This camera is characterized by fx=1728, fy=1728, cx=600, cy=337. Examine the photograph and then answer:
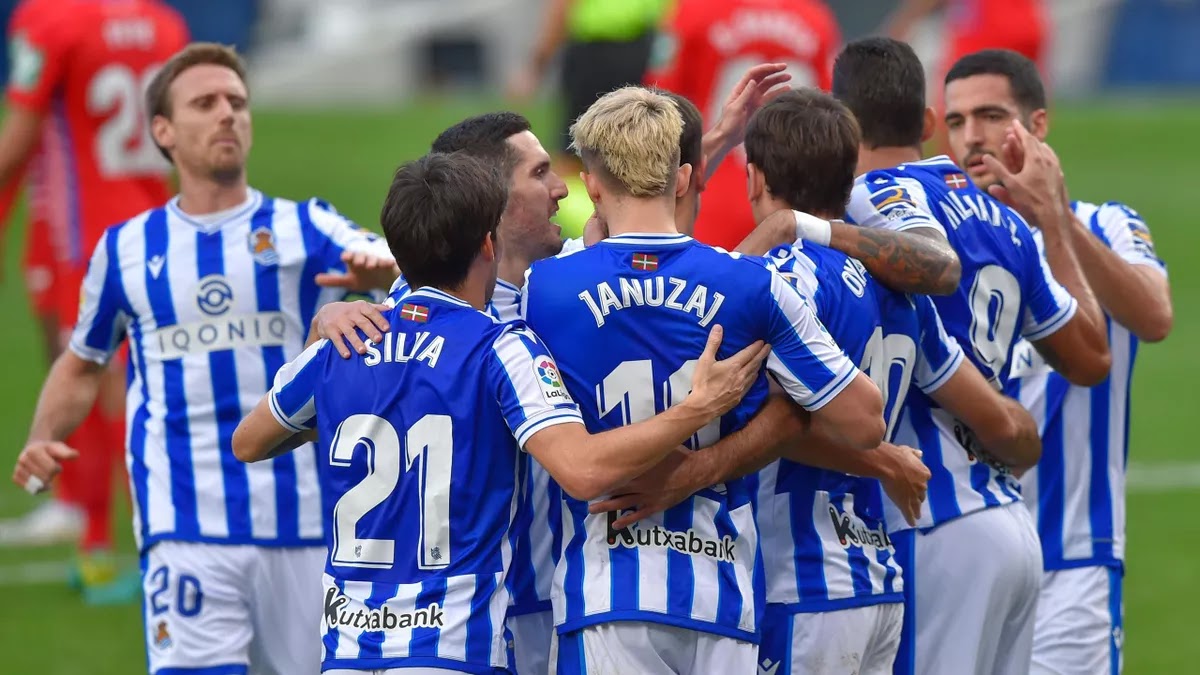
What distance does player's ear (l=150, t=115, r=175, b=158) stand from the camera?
227 inches

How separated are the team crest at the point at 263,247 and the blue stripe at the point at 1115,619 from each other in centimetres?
295

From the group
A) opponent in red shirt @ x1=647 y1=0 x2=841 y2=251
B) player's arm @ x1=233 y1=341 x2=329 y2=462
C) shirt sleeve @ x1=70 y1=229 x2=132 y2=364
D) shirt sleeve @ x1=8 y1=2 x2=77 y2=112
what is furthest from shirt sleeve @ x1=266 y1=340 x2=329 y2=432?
shirt sleeve @ x1=8 y1=2 x2=77 y2=112

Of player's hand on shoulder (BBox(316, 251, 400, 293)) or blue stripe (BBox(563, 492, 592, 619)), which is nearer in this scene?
blue stripe (BBox(563, 492, 592, 619))

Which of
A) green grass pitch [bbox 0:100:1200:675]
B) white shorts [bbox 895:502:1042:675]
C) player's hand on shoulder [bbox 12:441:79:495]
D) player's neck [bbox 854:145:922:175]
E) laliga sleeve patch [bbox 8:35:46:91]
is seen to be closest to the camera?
white shorts [bbox 895:502:1042:675]

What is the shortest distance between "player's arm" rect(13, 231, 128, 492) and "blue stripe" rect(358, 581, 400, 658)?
1831 mm

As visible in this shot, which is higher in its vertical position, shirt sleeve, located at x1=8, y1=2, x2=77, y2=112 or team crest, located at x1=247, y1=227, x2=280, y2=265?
shirt sleeve, located at x1=8, y1=2, x2=77, y2=112

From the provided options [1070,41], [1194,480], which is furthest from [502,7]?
[1194,480]

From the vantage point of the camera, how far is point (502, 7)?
33.8 metres

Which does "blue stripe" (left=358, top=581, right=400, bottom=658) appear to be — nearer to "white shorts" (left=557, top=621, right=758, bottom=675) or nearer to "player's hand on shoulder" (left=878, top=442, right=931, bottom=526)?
"white shorts" (left=557, top=621, right=758, bottom=675)

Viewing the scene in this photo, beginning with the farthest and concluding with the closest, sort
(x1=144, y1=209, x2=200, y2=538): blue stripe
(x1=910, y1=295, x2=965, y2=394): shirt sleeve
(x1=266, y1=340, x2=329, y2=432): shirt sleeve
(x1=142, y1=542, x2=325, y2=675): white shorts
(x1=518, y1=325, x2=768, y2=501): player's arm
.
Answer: (x1=144, y1=209, x2=200, y2=538): blue stripe, (x1=142, y1=542, x2=325, y2=675): white shorts, (x1=910, y1=295, x2=965, y2=394): shirt sleeve, (x1=266, y1=340, x2=329, y2=432): shirt sleeve, (x1=518, y1=325, x2=768, y2=501): player's arm

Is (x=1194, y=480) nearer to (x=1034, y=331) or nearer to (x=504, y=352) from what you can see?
(x=1034, y=331)

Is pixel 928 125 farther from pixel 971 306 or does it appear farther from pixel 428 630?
pixel 428 630

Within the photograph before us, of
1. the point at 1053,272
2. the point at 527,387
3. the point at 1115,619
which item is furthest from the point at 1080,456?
the point at 527,387

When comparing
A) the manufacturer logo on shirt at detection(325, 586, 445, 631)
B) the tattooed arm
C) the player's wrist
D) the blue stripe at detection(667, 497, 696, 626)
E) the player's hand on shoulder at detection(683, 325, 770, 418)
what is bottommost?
the manufacturer logo on shirt at detection(325, 586, 445, 631)
